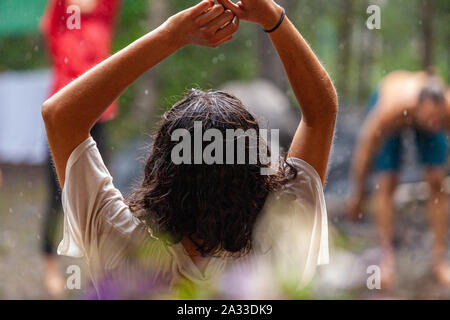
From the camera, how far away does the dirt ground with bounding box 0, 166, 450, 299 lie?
66.1 inches

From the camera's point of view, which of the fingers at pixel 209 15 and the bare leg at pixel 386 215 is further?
the bare leg at pixel 386 215

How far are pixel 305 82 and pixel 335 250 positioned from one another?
1.52m

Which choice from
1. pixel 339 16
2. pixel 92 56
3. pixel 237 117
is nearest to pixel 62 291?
pixel 92 56

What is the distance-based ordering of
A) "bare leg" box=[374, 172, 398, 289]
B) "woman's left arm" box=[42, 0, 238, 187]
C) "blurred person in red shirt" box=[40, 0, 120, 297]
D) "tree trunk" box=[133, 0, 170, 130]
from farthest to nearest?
1. "tree trunk" box=[133, 0, 170, 130]
2. "bare leg" box=[374, 172, 398, 289]
3. "blurred person in red shirt" box=[40, 0, 120, 297]
4. "woman's left arm" box=[42, 0, 238, 187]

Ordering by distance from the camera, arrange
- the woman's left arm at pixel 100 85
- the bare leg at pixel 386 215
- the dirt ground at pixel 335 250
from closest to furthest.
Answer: the woman's left arm at pixel 100 85
the dirt ground at pixel 335 250
the bare leg at pixel 386 215

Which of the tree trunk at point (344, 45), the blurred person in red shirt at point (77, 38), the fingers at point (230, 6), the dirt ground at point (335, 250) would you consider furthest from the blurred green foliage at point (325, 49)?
the fingers at point (230, 6)

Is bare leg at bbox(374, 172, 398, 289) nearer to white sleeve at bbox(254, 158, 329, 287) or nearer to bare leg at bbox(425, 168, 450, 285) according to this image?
bare leg at bbox(425, 168, 450, 285)

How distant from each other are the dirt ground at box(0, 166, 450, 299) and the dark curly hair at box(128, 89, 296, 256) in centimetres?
91

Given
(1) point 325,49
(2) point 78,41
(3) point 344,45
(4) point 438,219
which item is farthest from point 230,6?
(3) point 344,45

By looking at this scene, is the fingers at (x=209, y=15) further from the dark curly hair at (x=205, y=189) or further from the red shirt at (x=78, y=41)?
the red shirt at (x=78, y=41)

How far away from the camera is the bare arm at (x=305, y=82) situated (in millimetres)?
567

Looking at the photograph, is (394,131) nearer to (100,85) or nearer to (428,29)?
(428,29)

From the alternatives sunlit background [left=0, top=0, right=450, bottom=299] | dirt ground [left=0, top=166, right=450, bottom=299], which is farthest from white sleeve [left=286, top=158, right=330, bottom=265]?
sunlit background [left=0, top=0, right=450, bottom=299]

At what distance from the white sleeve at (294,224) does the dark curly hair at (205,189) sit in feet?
0.04
